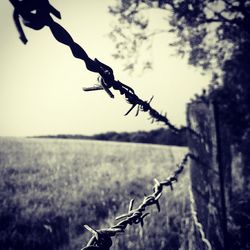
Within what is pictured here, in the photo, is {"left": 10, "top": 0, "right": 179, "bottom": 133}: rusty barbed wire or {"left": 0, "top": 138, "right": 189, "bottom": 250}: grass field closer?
{"left": 10, "top": 0, "right": 179, "bottom": 133}: rusty barbed wire

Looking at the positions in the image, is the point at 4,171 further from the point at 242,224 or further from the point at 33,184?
the point at 242,224

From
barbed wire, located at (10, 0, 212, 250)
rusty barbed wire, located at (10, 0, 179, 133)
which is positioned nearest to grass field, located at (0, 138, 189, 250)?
barbed wire, located at (10, 0, 212, 250)

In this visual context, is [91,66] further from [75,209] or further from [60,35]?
[75,209]

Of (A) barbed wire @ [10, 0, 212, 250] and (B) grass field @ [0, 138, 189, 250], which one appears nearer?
(A) barbed wire @ [10, 0, 212, 250]

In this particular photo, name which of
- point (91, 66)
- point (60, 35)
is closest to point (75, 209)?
point (91, 66)

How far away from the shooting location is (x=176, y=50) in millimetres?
11977

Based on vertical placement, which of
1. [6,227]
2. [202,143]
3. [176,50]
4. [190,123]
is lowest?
[6,227]

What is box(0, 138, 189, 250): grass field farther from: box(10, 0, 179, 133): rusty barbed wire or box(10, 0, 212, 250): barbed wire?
box(10, 0, 179, 133): rusty barbed wire

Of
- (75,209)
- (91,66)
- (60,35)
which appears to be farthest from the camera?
(75,209)

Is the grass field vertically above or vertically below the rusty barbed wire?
below

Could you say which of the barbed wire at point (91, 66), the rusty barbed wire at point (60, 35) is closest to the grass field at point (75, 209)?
the barbed wire at point (91, 66)

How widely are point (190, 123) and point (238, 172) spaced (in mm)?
9019

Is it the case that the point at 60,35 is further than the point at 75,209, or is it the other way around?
the point at 75,209

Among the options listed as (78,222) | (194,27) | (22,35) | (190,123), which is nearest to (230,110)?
(194,27)
